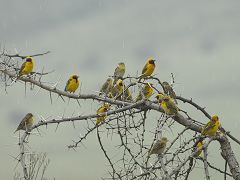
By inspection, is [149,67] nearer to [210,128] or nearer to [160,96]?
[160,96]

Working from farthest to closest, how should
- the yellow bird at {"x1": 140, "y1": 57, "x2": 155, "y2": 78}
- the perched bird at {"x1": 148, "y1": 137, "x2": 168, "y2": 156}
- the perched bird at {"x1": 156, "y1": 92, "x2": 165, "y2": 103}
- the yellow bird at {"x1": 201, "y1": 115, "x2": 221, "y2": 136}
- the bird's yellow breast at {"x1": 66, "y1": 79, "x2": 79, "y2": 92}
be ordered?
the bird's yellow breast at {"x1": 66, "y1": 79, "x2": 79, "y2": 92}
the yellow bird at {"x1": 140, "y1": 57, "x2": 155, "y2": 78}
the perched bird at {"x1": 156, "y1": 92, "x2": 165, "y2": 103}
the yellow bird at {"x1": 201, "y1": 115, "x2": 221, "y2": 136}
the perched bird at {"x1": 148, "y1": 137, "x2": 168, "y2": 156}

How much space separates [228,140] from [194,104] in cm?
97

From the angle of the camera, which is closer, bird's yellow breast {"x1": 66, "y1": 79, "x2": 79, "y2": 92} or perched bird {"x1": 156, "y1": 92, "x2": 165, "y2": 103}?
perched bird {"x1": 156, "y1": 92, "x2": 165, "y2": 103}

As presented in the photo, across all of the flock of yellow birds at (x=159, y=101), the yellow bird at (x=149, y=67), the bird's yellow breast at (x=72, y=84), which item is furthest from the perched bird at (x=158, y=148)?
the bird's yellow breast at (x=72, y=84)

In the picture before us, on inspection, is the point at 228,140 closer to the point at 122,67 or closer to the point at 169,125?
the point at 169,125

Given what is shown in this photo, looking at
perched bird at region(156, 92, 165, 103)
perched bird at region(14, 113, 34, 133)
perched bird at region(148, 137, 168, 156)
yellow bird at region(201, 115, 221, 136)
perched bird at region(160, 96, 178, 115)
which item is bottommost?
perched bird at region(148, 137, 168, 156)

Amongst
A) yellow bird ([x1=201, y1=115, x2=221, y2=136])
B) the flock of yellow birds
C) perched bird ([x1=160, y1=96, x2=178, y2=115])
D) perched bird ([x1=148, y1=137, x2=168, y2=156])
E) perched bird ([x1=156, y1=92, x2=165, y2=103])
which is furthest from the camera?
perched bird ([x1=156, y1=92, x2=165, y2=103])

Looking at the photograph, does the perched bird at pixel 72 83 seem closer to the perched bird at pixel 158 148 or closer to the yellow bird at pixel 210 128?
the perched bird at pixel 158 148

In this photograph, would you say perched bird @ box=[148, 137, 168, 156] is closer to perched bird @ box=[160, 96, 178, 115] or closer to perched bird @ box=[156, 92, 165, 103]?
perched bird @ box=[160, 96, 178, 115]

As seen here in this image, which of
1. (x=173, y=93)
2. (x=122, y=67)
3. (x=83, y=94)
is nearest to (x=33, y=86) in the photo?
(x=83, y=94)

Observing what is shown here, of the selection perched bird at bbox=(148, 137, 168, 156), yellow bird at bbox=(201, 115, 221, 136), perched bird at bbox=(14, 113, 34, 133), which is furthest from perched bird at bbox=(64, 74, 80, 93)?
yellow bird at bbox=(201, 115, 221, 136)

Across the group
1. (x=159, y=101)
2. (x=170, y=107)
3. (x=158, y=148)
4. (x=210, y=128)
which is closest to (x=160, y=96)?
(x=159, y=101)

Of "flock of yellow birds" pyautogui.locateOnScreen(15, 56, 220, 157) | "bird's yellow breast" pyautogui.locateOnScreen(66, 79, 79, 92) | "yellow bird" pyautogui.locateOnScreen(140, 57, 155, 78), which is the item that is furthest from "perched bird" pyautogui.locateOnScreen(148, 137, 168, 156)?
"bird's yellow breast" pyautogui.locateOnScreen(66, 79, 79, 92)

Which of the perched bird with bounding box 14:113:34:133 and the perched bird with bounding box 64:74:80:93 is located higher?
the perched bird with bounding box 64:74:80:93
